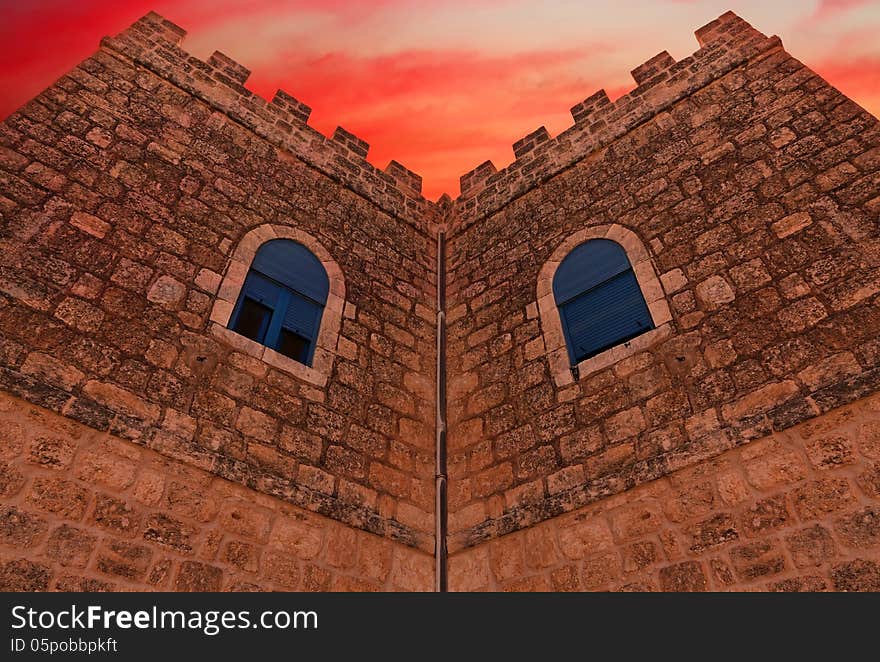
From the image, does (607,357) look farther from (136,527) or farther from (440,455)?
(136,527)

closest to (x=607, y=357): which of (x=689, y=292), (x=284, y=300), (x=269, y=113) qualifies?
(x=689, y=292)

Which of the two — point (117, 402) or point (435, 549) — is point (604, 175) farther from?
point (117, 402)

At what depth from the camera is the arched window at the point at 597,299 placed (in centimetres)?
457

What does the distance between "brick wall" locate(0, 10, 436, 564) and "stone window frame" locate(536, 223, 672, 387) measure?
4.15ft

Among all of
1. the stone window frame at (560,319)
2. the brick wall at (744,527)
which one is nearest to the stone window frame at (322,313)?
the stone window frame at (560,319)

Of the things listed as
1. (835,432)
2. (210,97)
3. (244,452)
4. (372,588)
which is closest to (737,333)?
(835,432)

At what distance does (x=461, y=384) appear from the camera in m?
5.30

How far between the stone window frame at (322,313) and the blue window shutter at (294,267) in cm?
5

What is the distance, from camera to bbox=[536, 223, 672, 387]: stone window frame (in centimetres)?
436

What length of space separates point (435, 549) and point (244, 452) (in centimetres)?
167

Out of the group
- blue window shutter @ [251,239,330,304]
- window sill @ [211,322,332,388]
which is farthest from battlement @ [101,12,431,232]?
window sill @ [211,322,332,388]

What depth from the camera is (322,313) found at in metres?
5.07

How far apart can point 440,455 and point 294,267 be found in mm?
2146

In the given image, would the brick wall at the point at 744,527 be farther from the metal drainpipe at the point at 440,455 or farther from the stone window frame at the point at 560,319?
the stone window frame at the point at 560,319
